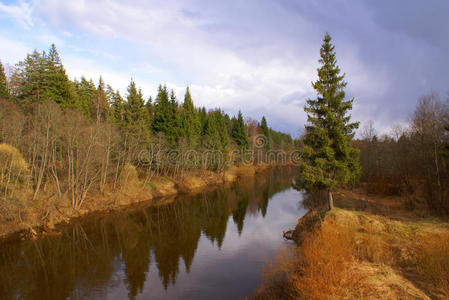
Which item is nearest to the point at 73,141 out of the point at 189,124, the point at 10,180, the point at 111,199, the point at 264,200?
the point at 10,180

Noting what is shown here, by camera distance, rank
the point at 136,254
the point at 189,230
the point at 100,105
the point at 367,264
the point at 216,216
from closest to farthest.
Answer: the point at 367,264 < the point at 136,254 < the point at 189,230 < the point at 216,216 < the point at 100,105

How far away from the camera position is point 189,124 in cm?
4253

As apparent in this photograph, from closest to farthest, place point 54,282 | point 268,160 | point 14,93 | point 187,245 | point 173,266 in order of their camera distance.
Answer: point 54,282
point 173,266
point 187,245
point 14,93
point 268,160

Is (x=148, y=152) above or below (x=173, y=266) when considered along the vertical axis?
above

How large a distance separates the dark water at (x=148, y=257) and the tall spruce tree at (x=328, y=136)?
6.05 m

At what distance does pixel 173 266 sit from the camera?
14352mm

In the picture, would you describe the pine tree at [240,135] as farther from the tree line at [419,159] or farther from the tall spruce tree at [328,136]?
the tall spruce tree at [328,136]

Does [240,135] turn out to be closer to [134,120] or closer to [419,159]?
[134,120]

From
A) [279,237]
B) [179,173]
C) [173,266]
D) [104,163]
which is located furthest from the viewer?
[179,173]

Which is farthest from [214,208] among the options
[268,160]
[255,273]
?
[268,160]

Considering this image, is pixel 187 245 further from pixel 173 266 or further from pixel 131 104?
pixel 131 104

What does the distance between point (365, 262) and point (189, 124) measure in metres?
35.7

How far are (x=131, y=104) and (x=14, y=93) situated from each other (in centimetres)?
1817

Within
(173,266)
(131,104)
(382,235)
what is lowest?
(173,266)
